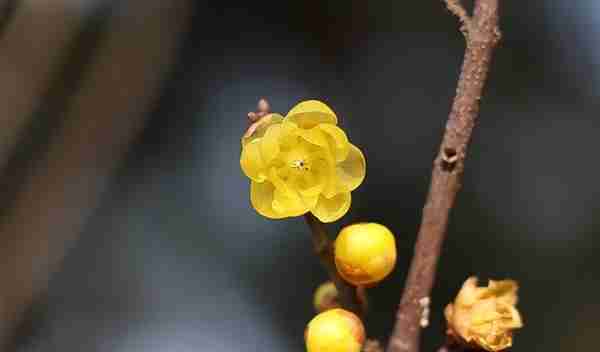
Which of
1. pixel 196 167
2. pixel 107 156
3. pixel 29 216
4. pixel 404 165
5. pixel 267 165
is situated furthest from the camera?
pixel 196 167

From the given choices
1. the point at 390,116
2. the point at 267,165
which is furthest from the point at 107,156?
the point at 390,116

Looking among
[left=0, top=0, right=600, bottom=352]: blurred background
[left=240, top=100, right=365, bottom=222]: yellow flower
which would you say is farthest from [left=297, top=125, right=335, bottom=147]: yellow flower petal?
[left=0, top=0, right=600, bottom=352]: blurred background

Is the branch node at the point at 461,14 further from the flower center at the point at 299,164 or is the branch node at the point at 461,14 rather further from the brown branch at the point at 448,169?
the flower center at the point at 299,164

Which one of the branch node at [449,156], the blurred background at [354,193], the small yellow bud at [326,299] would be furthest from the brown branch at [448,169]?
the blurred background at [354,193]

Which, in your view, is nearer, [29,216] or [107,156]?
[29,216]

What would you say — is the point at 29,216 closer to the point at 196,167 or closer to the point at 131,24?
the point at 131,24

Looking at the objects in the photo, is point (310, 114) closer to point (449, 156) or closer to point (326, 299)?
point (449, 156)
